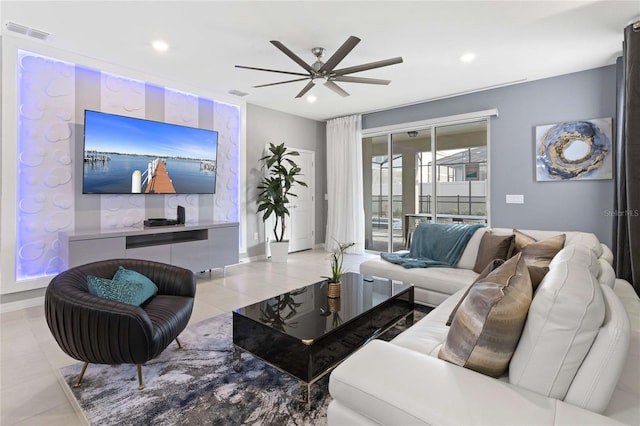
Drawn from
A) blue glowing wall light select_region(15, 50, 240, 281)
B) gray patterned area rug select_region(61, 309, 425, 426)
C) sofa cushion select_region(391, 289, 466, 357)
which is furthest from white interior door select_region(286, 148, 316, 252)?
sofa cushion select_region(391, 289, 466, 357)

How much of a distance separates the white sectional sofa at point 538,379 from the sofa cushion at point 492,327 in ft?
0.12

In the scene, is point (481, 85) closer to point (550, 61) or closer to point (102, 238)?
point (550, 61)

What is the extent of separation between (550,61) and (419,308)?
3383 millimetres

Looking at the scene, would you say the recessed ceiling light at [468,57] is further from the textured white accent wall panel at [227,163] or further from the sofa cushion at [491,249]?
the textured white accent wall panel at [227,163]

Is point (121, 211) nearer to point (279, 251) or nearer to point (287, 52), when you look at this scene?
point (279, 251)

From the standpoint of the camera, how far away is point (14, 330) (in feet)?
9.02

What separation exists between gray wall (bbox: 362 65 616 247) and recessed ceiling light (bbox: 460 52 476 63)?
1.34 meters

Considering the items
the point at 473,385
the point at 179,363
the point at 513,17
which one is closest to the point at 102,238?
the point at 179,363

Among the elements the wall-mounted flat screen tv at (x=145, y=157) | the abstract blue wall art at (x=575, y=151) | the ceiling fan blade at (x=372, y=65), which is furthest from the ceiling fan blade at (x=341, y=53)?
the abstract blue wall art at (x=575, y=151)

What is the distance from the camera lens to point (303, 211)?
6582mm

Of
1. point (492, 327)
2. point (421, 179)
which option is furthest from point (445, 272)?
point (421, 179)

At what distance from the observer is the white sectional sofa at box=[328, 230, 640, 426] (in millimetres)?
928

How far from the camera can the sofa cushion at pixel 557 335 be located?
3.18ft

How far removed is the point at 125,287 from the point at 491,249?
308 centimetres
